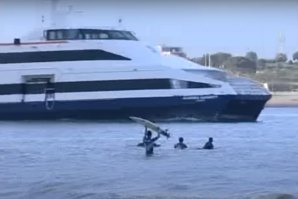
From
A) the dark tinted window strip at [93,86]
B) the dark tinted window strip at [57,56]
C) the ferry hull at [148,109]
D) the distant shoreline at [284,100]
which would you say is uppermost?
the dark tinted window strip at [57,56]

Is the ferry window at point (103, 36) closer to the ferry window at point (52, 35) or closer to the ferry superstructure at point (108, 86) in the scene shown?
the ferry superstructure at point (108, 86)

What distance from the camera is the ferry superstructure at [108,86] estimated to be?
41.6 meters

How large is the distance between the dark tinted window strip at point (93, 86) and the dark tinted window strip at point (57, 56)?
121cm

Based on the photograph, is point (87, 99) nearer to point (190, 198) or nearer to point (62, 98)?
point (62, 98)

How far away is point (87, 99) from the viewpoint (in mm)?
42000

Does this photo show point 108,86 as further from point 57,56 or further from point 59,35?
point 59,35

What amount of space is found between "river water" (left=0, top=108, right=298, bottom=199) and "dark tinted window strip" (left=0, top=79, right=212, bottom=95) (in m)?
5.13

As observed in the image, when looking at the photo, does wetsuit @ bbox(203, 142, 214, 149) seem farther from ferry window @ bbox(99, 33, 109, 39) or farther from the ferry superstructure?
ferry window @ bbox(99, 33, 109, 39)

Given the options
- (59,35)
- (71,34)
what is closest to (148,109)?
(71,34)

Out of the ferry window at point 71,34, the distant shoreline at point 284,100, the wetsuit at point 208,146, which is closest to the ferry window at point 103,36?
the ferry window at point 71,34

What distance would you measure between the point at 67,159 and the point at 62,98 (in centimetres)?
1935

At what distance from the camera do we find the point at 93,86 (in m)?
42.0

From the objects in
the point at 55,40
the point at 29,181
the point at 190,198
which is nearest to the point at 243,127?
the point at 55,40

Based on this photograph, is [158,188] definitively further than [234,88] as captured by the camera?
No
